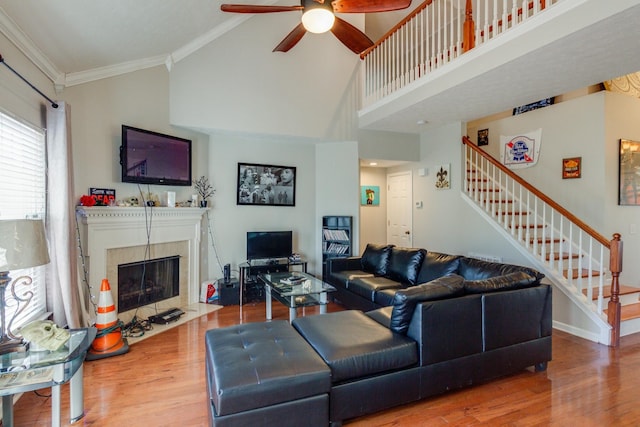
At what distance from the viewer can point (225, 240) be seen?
506cm

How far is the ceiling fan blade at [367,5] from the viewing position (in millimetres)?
2711

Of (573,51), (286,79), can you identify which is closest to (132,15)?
(286,79)

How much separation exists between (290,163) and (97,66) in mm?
2859

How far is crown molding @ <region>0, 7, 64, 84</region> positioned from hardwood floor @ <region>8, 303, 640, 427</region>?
8.54 feet

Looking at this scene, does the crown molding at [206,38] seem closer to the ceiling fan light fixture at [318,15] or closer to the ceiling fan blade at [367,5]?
the ceiling fan light fixture at [318,15]

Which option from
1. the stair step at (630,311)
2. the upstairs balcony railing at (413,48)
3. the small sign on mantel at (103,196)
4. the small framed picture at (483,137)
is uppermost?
the upstairs balcony railing at (413,48)

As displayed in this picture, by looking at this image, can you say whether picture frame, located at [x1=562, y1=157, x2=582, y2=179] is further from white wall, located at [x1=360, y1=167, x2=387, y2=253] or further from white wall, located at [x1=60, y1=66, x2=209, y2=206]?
white wall, located at [x1=60, y1=66, x2=209, y2=206]

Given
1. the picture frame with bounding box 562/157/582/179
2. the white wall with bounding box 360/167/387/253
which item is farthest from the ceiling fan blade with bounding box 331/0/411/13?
the white wall with bounding box 360/167/387/253

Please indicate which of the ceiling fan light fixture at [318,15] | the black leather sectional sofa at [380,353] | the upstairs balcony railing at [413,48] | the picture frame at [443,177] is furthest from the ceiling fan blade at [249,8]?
the picture frame at [443,177]

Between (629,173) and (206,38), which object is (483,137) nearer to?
(629,173)

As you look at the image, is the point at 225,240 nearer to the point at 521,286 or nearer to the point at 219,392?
the point at 219,392

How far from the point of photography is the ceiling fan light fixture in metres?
2.66

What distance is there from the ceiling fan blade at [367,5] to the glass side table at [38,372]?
316 centimetres

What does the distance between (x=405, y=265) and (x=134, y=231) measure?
134 inches
